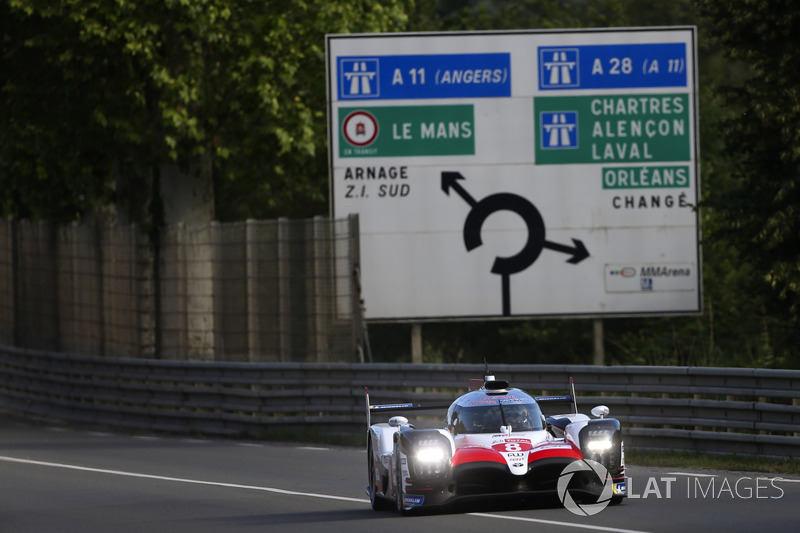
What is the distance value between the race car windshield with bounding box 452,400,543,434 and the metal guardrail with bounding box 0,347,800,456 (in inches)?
163

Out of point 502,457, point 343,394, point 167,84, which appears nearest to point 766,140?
point 343,394

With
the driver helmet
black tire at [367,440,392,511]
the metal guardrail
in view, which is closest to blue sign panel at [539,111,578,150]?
the metal guardrail

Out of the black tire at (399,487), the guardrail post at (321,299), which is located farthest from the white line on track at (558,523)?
the guardrail post at (321,299)

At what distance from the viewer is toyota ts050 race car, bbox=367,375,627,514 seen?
1070 cm

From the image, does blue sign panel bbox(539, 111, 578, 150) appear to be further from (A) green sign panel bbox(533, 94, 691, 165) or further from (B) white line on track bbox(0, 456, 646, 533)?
(B) white line on track bbox(0, 456, 646, 533)

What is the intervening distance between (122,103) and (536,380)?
12.9 meters

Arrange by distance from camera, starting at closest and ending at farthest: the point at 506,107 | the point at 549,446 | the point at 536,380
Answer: the point at 549,446
the point at 536,380
the point at 506,107


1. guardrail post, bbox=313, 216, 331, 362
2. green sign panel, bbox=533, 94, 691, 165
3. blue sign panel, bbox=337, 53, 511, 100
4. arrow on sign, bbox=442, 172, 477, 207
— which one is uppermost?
blue sign panel, bbox=337, 53, 511, 100

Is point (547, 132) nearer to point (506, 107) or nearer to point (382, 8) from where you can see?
point (506, 107)

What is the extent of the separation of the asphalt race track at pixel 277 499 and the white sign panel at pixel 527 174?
16.9ft

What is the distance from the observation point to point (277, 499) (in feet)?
43.3

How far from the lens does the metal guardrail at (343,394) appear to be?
1514cm

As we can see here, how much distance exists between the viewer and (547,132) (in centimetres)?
2309

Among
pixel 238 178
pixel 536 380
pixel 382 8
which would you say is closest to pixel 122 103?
pixel 238 178
